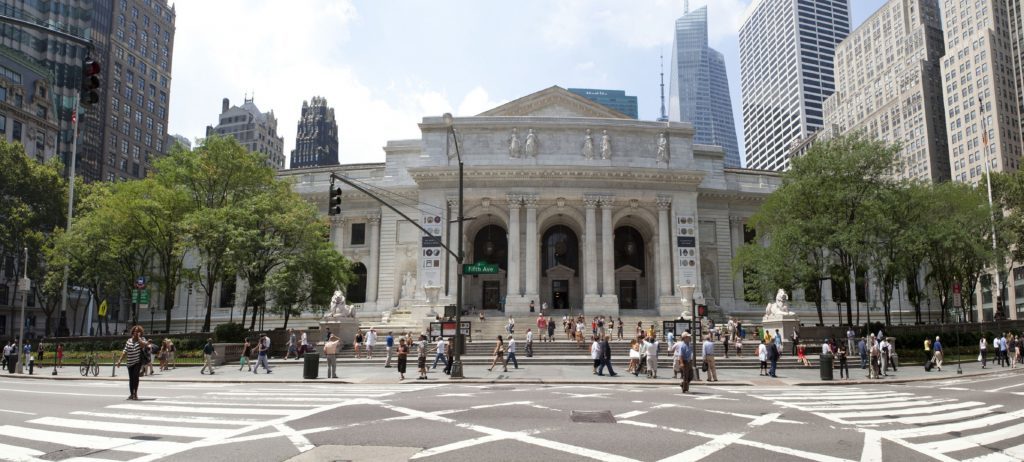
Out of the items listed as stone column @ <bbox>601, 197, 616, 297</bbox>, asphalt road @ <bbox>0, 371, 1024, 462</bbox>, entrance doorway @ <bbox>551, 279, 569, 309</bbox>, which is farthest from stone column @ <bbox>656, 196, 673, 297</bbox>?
asphalt road @ <bbox>0, 371, 1024, 462</bbox>

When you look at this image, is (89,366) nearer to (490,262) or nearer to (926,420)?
(926,420)

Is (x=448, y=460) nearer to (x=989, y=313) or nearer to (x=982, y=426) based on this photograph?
(x=982, y=426)

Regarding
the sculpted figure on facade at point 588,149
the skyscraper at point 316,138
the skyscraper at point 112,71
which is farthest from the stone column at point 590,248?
the skyscraper at point 316,138

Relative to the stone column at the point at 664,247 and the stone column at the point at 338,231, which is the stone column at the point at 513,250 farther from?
the stone column at the point at 338,231

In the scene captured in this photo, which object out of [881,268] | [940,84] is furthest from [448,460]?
[940,84]

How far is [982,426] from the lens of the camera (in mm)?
13328

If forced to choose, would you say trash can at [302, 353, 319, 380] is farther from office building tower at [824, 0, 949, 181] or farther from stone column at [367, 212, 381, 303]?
office building tower at [824, 0, 949, 181]

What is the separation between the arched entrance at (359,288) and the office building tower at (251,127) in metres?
94.3

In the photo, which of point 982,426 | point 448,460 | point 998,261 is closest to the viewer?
point 448,460

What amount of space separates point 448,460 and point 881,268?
37959 mm

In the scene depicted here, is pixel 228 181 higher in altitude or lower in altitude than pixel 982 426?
higher

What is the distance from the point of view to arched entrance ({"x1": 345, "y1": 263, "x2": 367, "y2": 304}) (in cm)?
6153

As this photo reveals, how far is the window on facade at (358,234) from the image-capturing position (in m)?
62.4

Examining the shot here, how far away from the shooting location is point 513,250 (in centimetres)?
5422
